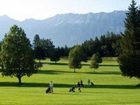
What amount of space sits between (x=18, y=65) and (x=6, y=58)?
2.77 m

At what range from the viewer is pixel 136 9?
293 ft

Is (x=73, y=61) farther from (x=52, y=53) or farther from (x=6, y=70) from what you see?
(x=52, y=53)

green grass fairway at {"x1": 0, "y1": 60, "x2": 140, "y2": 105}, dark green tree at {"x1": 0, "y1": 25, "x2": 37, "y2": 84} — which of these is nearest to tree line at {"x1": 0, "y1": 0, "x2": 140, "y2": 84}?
dark green tree at {"x1": 0, "y1": 25, "x2": 37, "y2": 84}

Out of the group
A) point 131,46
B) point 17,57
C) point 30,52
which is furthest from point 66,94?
point 131,46

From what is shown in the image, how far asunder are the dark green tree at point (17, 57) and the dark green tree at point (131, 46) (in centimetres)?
1742

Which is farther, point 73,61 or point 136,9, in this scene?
point 73,61

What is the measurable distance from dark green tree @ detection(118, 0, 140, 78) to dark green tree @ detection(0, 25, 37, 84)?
1742cm

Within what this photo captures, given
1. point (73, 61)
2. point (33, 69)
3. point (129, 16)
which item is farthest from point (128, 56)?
point (73, 61)

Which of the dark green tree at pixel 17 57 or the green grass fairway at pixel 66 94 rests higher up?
the dark green tree at pixel 17 57

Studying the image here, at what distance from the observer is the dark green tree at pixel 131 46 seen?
285 ft

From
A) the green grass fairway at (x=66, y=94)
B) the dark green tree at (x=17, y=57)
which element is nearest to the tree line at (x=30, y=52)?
the dark green tree at (x=17, y=57)

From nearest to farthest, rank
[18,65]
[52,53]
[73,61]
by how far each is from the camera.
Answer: [18,65]
[73,61]
[52,53]

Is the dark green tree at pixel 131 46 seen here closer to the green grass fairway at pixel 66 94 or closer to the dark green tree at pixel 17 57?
the green grass fairway at pixel 66 94

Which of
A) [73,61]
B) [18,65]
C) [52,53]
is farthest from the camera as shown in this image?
[52,53]
